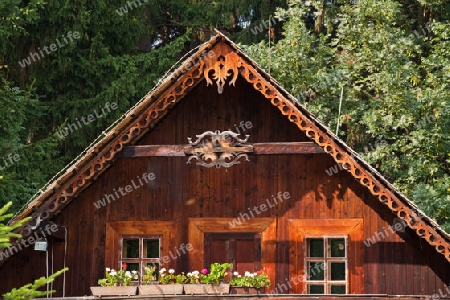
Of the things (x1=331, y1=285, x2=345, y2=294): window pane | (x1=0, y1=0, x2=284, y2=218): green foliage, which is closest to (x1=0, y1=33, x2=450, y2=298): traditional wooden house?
(x1=331, y1=285, x2=345, y2=294): window pane

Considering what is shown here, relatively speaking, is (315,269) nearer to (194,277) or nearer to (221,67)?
(194,277)

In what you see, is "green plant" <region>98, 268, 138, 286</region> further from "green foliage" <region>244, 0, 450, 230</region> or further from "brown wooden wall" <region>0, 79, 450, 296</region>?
"green foliage" <region>244, 0, 450, 230</region>

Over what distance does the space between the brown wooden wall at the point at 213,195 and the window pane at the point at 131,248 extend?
432 millimetres

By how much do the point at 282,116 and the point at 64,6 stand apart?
1314cm

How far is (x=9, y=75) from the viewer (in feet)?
112

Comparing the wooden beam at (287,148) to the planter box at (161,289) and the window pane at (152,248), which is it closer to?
the planter box at (161,289)

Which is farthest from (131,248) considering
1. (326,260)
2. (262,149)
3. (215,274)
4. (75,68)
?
(75,68)

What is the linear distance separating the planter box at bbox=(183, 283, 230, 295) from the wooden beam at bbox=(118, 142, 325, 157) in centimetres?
250

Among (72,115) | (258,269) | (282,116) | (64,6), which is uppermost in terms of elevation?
(64,6)

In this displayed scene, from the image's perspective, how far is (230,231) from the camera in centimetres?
2208

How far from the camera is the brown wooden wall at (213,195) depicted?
861 inches

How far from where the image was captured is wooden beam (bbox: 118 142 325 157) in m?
21.0

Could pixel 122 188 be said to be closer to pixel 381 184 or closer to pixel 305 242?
pixel 305 242

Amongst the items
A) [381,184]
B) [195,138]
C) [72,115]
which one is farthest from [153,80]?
[381,184]
